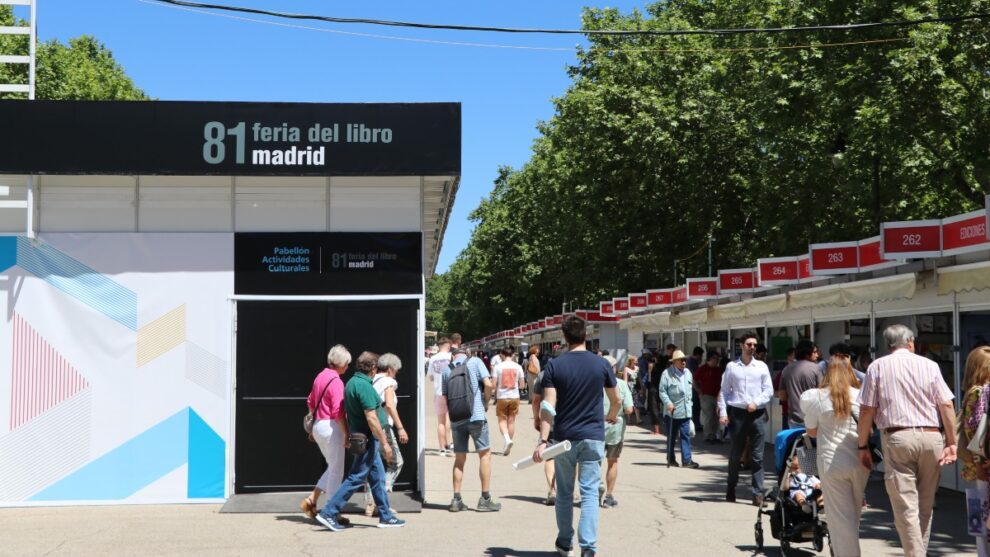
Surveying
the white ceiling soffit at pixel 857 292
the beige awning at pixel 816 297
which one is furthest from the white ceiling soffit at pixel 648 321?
the white ceiling soffit at pixel 857 292

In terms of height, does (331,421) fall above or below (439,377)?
below

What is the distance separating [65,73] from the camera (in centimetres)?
4206

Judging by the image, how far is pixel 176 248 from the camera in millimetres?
11891

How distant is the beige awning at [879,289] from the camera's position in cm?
1320

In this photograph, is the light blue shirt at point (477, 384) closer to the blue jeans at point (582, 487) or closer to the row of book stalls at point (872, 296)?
the blue jeans at point (582, 487)

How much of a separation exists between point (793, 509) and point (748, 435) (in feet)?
11.8

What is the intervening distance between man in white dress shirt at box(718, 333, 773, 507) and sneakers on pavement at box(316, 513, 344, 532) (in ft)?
14.1

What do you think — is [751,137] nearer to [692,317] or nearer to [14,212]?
[692,317]

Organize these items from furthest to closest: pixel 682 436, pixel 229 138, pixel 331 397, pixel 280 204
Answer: pixel 682 436 → pixel 280 204 → pixel 229 138 → pixel 331 397

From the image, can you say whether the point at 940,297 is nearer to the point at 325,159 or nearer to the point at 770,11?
the point at 325,159

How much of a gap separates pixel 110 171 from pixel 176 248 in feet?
Answer: 3.63

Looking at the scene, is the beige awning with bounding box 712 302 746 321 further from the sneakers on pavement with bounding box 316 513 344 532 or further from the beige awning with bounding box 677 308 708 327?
the sneakers on pavement with bounding box 316 513 344 532

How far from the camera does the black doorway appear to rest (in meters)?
11.7

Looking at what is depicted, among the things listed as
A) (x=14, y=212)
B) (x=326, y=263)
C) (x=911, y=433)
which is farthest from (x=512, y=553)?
(x=14, y=212)
